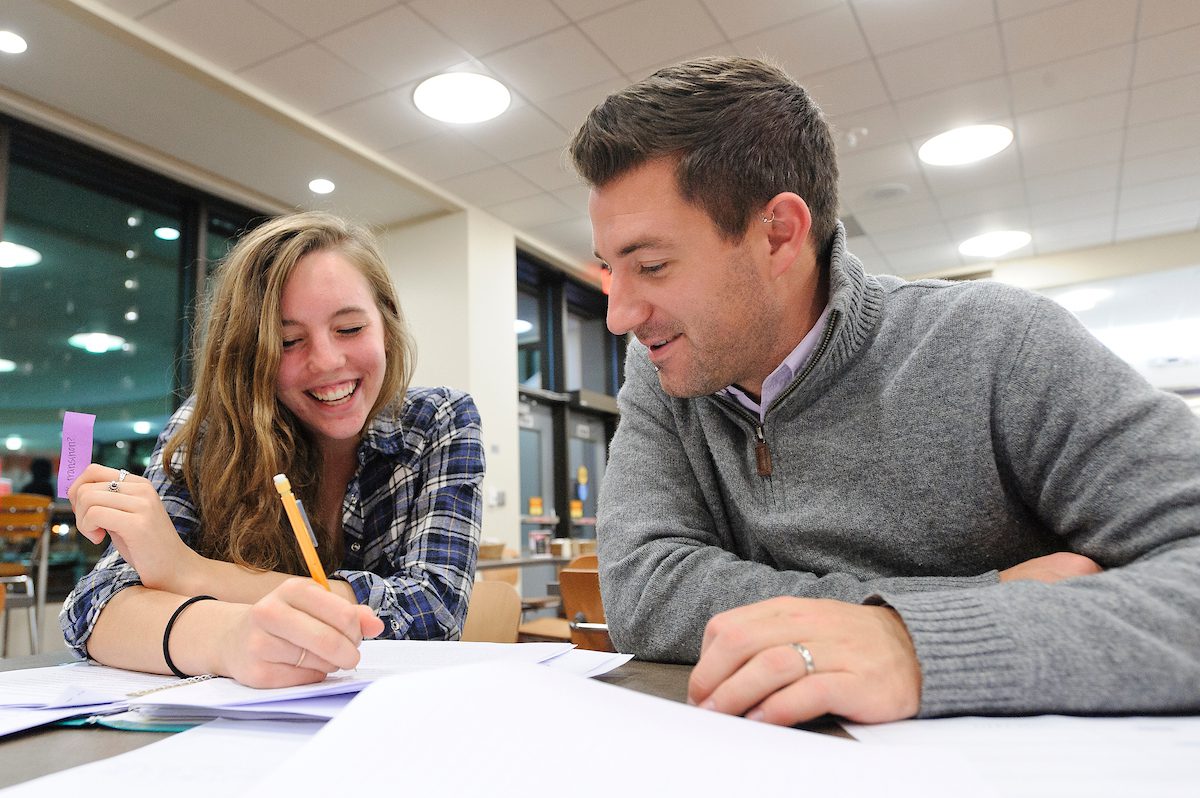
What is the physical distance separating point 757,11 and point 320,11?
194 centimetres

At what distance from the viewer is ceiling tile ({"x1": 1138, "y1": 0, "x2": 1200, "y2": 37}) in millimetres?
3676

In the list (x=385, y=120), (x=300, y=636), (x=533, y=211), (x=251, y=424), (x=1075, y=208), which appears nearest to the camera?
Result: (x=300, y=636)

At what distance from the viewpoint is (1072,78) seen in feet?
14.0

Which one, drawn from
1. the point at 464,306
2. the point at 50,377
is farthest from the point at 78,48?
the point at 464,306

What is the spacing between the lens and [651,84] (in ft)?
3.52

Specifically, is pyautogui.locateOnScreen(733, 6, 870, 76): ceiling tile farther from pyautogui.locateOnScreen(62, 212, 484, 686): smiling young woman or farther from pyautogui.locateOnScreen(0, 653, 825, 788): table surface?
pyautogui.locateOnScreen(0, 653, 825, 788): table surface

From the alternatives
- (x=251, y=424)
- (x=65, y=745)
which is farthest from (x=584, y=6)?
(x=65, y=745)

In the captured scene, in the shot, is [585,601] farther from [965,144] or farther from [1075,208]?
[1075,208]

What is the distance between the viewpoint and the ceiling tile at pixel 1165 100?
4.43 metres

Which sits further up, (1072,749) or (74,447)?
(74,447)

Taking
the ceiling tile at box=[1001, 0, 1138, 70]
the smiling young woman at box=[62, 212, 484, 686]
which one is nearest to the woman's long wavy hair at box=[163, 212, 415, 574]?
the smiling young woman at box=[62, 212, 484, 686]

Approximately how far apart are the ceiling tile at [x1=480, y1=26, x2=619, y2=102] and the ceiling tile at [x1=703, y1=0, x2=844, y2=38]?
61 cm

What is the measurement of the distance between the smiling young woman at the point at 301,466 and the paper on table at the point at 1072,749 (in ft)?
2.48

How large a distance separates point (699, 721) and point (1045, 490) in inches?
24.1
